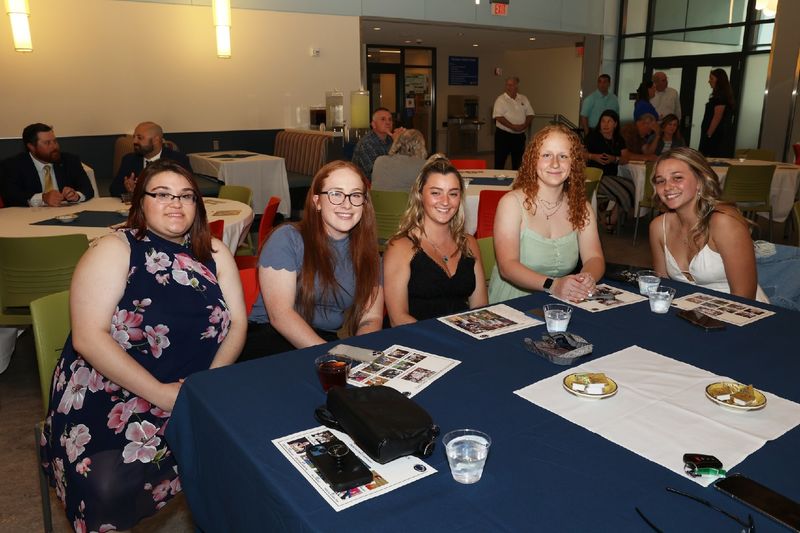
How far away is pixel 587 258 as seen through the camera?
3.01m

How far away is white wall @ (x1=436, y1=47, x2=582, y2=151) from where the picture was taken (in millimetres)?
15703

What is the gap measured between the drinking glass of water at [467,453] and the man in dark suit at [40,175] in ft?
13.4

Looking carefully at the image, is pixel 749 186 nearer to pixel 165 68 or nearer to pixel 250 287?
pixel 250 287

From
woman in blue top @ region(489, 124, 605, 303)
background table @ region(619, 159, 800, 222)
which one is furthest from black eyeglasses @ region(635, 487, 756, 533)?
background table @ region(619, 159, 800, 222)

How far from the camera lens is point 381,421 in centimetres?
133

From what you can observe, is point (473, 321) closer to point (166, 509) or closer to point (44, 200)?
point (166, 509)

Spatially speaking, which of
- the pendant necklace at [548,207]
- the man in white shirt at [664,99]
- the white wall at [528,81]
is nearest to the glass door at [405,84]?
the white wall at [528,81]

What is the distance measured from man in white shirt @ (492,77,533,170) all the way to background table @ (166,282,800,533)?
9024 millimetres

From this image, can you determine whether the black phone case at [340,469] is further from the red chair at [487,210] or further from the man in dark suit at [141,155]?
the man in dark suit at [141,155]

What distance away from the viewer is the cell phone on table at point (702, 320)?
2.06 meters

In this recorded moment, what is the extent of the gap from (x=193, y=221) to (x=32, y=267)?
1566 millimetres

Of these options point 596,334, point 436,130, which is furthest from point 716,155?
point 596,334

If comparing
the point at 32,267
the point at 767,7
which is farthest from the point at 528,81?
the point at 32,267

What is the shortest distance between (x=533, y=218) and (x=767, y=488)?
6.31 ft
